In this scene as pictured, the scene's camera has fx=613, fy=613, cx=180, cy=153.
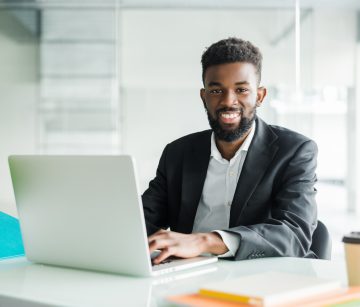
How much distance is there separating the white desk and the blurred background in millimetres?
3420

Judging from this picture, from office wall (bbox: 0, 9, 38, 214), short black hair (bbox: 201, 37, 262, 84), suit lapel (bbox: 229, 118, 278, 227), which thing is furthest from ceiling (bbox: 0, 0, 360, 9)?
suit lapel (bbox: 229, 118, 278, 227)

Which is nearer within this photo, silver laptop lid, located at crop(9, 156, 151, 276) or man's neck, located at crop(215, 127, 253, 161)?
silver laptop lid, located at crop(9, 156, 151, 276)

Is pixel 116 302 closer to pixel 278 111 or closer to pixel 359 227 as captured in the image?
pixel 278 111

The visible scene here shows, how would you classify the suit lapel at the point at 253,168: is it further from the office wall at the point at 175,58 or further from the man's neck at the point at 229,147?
the office wall at the point at 175,58

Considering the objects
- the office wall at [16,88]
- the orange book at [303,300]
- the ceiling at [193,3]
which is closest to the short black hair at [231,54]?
the orange book at [303,300]

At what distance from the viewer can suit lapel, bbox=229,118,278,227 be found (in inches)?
85.7

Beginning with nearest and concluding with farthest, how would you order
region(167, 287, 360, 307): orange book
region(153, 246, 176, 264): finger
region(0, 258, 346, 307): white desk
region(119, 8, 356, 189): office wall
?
region(167, 287, 360, 307): orange book
region(0, 258, 346, 307): white desk
region(153, 246, 176, 264): finger
region(119, 8, 356, 189): office wall

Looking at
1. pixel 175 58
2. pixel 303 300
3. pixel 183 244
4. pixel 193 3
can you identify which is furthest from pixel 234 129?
pixel 193 3

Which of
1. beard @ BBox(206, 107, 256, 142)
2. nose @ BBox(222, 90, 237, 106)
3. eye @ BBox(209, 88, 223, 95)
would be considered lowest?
beard @ BBox(206, 107, 256, 142)

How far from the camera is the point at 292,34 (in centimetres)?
520

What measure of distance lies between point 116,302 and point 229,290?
25cm

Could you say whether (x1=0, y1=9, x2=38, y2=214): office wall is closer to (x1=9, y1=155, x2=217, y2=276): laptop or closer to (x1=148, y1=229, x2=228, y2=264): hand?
(x1=9, y1=155, x2=217, y2=276): laptop

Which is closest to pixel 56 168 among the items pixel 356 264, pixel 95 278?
pixel 95 278

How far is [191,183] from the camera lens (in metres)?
2.37
